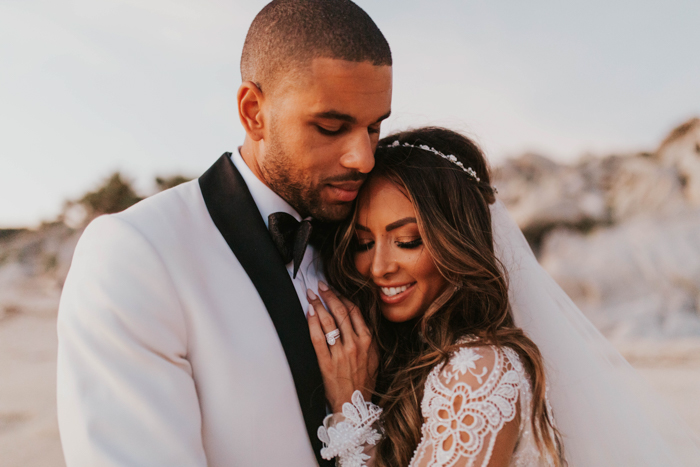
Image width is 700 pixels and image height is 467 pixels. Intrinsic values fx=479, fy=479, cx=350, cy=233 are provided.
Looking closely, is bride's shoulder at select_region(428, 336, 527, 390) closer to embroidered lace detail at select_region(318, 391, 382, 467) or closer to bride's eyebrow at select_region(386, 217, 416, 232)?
embroidered lace detail at select_region(318, 391, 382, 467)

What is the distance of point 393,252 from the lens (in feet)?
8.28

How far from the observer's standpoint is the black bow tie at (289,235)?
2143 millimetres

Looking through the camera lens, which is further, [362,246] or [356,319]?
[362,246]

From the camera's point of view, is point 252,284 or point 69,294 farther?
point 252,284

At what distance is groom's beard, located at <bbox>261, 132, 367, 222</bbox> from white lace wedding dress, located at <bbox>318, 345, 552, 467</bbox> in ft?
Answer: 2.93

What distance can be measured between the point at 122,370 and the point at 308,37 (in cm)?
153

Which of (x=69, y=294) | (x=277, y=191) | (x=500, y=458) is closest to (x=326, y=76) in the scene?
(x=277, y=191)

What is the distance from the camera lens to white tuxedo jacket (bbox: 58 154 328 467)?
5.09 feet

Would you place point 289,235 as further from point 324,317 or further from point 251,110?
point 251,110

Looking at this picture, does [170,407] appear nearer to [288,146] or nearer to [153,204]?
[153,204]

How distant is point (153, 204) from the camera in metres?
1.98

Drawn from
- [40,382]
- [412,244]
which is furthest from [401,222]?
[40,382]

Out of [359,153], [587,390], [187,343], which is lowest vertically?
[587,390]

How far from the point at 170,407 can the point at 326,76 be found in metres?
1.43
